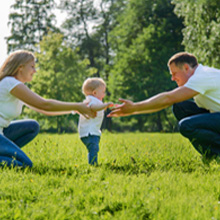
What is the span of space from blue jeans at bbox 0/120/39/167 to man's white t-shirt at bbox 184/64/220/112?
2.42 meters

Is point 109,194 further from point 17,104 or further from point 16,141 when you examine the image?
point 16,141

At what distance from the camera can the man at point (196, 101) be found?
4074mm

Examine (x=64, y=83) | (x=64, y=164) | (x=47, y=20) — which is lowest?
(x=64, y=83)

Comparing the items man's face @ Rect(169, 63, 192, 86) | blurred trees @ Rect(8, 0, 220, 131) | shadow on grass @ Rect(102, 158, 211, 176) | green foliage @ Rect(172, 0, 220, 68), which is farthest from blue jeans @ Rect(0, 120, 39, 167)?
blurred trees @ Rect(8, 0, 220, 131)

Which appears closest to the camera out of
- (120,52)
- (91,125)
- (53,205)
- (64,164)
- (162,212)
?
(162,212)

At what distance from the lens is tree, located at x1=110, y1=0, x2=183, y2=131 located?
24391mm

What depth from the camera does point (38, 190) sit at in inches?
117

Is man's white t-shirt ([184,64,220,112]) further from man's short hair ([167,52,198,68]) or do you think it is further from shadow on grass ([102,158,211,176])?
shadow on grass ([102,158,211,176])

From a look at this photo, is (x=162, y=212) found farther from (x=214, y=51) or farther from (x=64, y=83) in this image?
(x=64, y=83)

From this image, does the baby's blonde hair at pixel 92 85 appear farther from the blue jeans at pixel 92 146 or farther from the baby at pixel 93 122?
the blue jeans at pixel 92 146

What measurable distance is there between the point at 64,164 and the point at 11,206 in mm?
1531

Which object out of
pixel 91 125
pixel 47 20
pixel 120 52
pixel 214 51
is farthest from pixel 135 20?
pixel 91 125

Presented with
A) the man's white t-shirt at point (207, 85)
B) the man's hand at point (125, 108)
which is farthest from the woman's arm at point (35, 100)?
the man's white t-shirt at point (207, 85)

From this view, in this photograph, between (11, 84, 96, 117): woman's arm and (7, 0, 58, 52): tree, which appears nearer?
(11, 84, 96, 117): woman's arm
